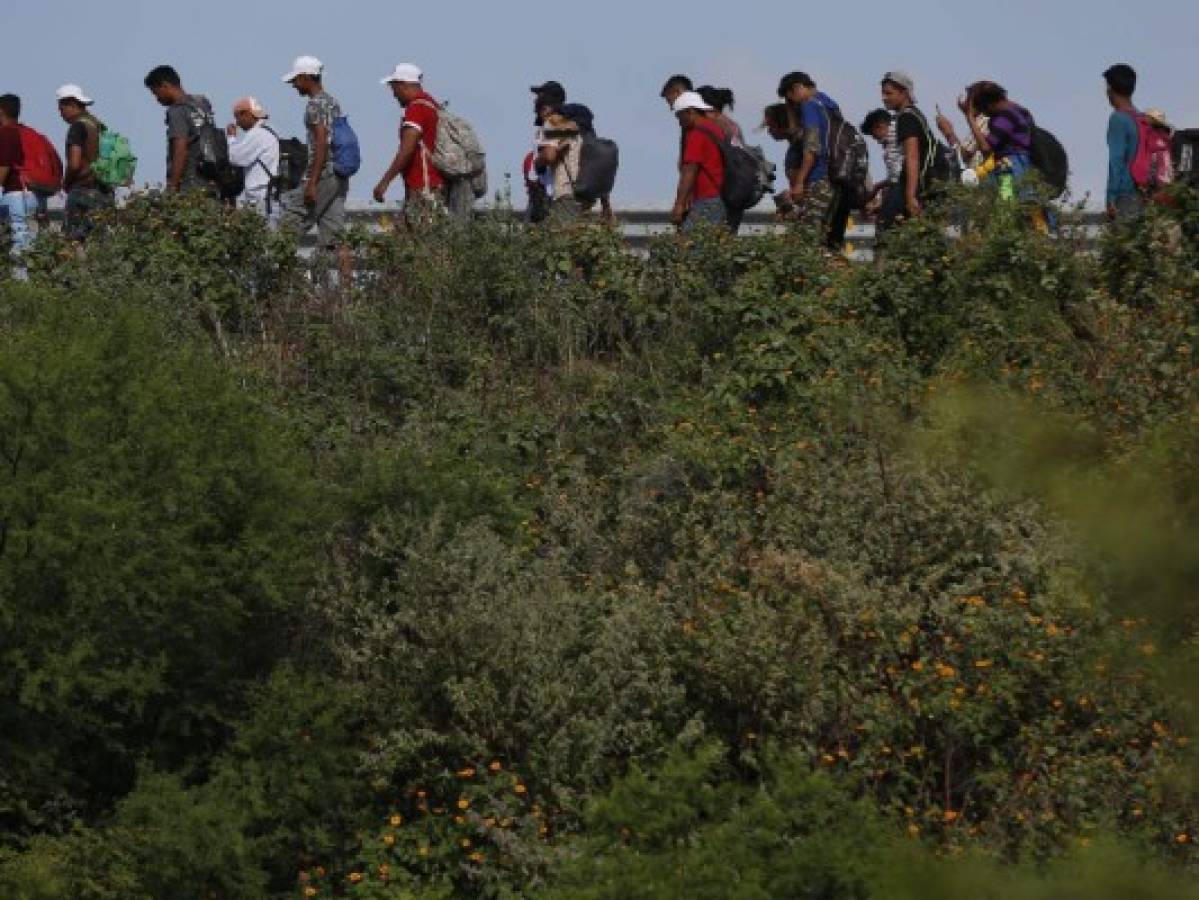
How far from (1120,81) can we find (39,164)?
24.5ft

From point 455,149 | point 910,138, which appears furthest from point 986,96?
point 455,149

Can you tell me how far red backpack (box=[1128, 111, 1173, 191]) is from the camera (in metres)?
19.8

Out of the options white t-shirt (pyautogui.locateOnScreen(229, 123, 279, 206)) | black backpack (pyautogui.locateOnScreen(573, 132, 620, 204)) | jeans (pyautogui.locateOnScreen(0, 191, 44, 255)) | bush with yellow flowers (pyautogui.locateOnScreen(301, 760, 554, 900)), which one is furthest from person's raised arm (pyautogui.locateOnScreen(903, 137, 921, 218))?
bush with yellow flowers (pyautogui.locateOnScreen(301, 760, 554, 900))

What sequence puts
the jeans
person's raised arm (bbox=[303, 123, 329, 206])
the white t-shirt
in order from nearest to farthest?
person's raised arm (bbox=[303, 123, 329, 206]) → the jeans → the white t-shirt

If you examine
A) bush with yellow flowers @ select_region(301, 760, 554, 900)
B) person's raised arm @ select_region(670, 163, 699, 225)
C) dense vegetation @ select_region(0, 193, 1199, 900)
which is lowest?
bush with yellow flowers @ select_region(301, 760, 554, 900)

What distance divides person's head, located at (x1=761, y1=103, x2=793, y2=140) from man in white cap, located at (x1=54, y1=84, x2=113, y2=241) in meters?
4.57

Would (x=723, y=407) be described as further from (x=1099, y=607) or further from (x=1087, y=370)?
(x=1099, y=607)

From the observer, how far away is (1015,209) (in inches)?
763

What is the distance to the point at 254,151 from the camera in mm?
21219

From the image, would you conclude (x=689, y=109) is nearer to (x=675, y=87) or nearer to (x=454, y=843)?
(x=675, y=87)

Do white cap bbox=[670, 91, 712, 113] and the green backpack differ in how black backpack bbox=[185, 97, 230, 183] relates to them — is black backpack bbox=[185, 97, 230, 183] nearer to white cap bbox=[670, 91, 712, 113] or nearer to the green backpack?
the green backpack

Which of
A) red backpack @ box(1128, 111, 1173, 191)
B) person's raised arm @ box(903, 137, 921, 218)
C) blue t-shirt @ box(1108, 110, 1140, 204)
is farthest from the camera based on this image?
person's raised arm @ box(903, 137, 921, 218)

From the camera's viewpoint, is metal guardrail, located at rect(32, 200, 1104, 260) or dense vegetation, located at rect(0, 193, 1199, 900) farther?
metal guardrail, located at rect(32, 200, 1104, 260)

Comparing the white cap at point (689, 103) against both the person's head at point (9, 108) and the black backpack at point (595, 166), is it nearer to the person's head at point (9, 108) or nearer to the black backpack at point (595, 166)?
the black backpack at point (595, 166)
